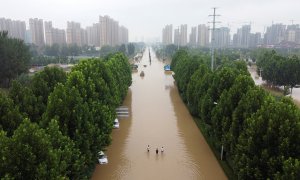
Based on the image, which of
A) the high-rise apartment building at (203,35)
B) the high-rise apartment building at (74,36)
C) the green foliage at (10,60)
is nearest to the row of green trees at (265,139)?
the green foliage at (10,60)

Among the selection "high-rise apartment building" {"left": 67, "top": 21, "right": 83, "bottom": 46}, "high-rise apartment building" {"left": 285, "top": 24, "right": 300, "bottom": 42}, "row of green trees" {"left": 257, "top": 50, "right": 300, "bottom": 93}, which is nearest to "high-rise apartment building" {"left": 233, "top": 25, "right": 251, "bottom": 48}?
"high-rise apartment building" {"left": 285, "top": 24, "right": 300, "bottom": 42}

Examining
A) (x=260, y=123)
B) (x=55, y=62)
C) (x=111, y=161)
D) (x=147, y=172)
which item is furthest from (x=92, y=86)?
(x=55, y=62)

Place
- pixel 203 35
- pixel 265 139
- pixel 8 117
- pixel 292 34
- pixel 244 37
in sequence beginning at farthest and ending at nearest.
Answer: pixel 244 37, pixel 203 35, pixel 292 34, pixel 8 117, pixel 265 139

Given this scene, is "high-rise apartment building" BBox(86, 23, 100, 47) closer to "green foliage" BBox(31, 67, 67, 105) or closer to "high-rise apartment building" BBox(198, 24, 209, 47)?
"high-rise apartment building" BBox(198, 24, 209, 47)

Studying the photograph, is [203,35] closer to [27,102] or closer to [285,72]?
[285,72]

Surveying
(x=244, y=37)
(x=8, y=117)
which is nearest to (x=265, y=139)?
(x=8, y=117)
